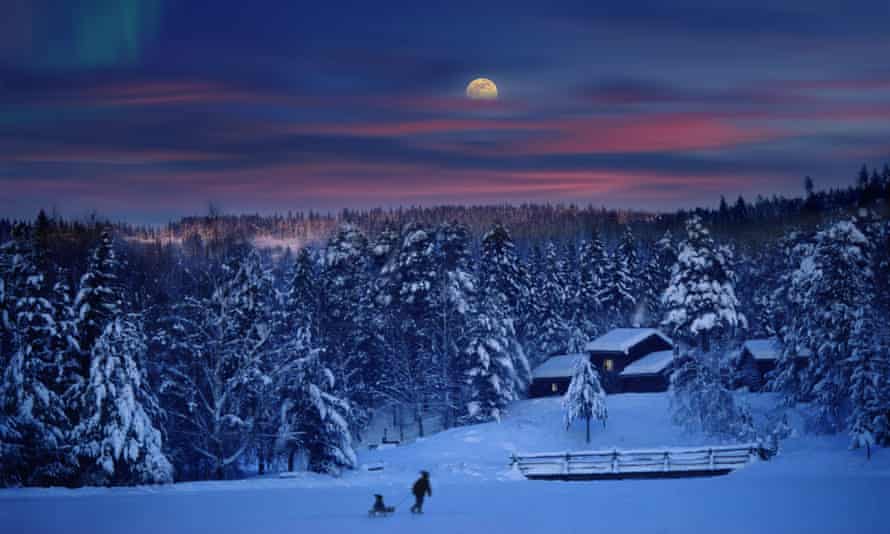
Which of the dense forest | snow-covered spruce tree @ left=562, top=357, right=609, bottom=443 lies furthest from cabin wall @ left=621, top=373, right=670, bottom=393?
snow-covered spruce tree @ left=562, top=357, right=609, bottom=443

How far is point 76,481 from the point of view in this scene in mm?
35812

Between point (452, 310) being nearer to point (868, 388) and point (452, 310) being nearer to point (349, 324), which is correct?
point (349, 324)

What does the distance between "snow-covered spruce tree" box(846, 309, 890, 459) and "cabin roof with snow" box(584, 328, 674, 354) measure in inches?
1171

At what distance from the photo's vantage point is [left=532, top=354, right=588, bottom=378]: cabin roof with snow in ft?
238

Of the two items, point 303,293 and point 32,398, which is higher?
point 303,293

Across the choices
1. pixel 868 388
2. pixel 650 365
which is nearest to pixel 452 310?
pixel 650 365

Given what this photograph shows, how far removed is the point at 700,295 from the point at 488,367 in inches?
694

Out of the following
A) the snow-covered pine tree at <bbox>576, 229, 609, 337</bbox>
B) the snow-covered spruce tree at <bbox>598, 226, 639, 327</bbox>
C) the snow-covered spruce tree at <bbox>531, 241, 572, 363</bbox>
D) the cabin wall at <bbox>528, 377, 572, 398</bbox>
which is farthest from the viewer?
the snow-covered spruce tree at <bbox>598, 226, 639, 327</bbox>

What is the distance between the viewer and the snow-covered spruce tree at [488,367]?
63.6m

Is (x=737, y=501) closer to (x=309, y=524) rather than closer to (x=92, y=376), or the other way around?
(x=309, y=524)

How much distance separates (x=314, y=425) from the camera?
43.1 meters

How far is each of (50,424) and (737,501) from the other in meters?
27.5

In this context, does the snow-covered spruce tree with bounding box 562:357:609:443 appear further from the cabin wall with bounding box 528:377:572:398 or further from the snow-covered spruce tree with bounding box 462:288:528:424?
the cabin wall with bounding box 528:377:572:398

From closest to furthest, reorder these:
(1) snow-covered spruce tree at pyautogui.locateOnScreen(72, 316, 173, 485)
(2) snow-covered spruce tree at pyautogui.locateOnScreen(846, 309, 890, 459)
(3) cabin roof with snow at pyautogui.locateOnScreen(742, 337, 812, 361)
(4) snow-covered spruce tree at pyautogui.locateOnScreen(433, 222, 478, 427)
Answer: (1) snow-covered spruce tree at pyautogui.locateOnScreen(72, 316, 173, 485), (2) snow-covered spruce tree at pyautogui.locateOnScreen(846, 309, 890, 459), (4) snow-covered spruce tree at pyautogui.locateOnScreen(433, 222, 478, 427), (3) cabin roof with snow at pyautogui.locateOnScreen(742, 337, 812, 361)
